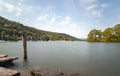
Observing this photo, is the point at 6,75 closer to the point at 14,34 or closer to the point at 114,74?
the point at 114,74

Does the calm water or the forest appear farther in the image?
the forest

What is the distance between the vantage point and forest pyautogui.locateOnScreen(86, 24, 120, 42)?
145050mm

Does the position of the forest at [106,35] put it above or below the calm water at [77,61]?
above

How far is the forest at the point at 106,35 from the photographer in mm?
145050

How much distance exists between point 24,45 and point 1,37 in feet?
479

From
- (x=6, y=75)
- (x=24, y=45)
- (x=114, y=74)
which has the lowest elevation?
(x=114, y=74)

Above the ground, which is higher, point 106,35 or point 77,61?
point 106,35

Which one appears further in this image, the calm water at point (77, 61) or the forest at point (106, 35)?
the forest at point (106, 35)

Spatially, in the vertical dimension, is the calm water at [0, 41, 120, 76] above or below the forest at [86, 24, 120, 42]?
below

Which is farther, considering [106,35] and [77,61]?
[106,35]

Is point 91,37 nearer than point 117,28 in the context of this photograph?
No

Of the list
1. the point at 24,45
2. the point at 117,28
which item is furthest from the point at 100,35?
the point at 24,45

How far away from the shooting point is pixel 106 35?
494 feet

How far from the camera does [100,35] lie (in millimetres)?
159250
